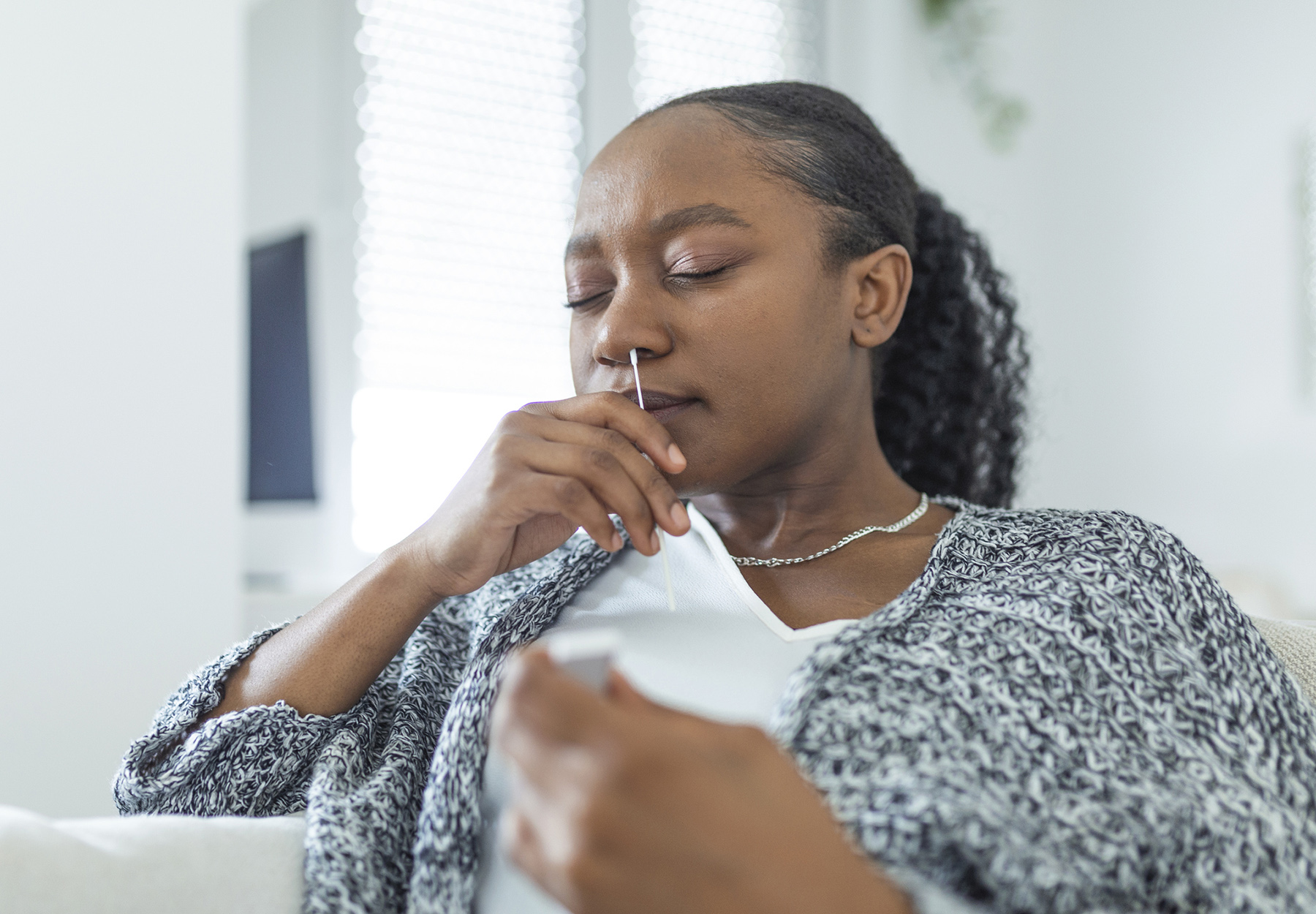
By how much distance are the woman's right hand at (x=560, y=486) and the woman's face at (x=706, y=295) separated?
0.05m

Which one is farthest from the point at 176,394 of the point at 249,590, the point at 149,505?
the point at 249,590

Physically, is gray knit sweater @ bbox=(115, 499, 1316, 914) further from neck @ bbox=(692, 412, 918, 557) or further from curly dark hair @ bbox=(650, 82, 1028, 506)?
curly dark hair @ bbox=(650, 82, 1028, 506)

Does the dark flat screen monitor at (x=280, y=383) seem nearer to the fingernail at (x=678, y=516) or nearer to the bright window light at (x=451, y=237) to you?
the bright window light at (x=451, y=237)

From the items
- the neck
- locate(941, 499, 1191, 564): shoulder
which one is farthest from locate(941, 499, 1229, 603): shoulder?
the neck

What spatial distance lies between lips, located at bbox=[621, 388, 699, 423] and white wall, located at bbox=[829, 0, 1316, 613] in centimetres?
133

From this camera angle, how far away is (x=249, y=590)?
1976mm

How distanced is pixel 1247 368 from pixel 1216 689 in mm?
1833

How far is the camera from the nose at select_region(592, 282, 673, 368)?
959 mm

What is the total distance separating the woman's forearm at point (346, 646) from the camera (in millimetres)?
963

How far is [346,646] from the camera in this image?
0.96 m

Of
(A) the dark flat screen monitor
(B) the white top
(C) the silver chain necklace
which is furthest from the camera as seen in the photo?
(A) the dark flat screen monitor

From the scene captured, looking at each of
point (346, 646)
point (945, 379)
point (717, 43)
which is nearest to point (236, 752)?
point (346, 646)

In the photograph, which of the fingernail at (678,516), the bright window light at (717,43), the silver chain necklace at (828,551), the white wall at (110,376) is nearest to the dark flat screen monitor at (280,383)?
the white wall at (110,376)

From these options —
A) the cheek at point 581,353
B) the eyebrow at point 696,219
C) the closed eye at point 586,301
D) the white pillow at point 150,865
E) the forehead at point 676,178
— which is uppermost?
the forehead at point 676,178
